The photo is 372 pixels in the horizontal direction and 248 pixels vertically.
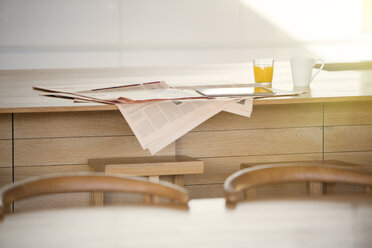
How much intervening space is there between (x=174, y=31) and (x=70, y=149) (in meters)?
2.16

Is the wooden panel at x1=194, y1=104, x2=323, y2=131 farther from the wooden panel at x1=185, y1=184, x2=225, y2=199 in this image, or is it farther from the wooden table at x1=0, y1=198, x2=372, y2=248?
the wooden table at x1=0, y1=198, x2=372, y2=248

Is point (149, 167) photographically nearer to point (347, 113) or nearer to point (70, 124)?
point (70, 124)

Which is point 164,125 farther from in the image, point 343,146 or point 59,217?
point 59,217

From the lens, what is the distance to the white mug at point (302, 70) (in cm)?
185

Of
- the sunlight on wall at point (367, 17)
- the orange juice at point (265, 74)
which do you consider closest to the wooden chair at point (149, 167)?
the orange juice at point (265, 74)

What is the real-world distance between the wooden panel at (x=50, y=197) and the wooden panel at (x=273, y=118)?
40 cm

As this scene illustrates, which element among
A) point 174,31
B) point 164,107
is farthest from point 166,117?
point 174,31

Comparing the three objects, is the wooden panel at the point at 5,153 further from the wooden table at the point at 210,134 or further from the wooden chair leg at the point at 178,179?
the wooden chair leg at the point at 178,179

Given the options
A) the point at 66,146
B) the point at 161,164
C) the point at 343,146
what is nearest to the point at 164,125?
the point at 161,164

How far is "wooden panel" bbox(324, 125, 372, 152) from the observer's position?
1.84 meters

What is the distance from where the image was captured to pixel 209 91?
1.72 meters

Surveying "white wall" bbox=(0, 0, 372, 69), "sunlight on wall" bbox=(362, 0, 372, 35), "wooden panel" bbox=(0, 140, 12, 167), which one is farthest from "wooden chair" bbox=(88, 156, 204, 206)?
"sunlight on wall" bbox=(362, 0, 372, 35)

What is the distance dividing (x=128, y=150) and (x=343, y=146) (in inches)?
26.7

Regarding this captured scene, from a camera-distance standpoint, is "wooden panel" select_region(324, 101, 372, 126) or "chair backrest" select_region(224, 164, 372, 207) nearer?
"chair backrest" select_region(224, 164, 372, 207)
